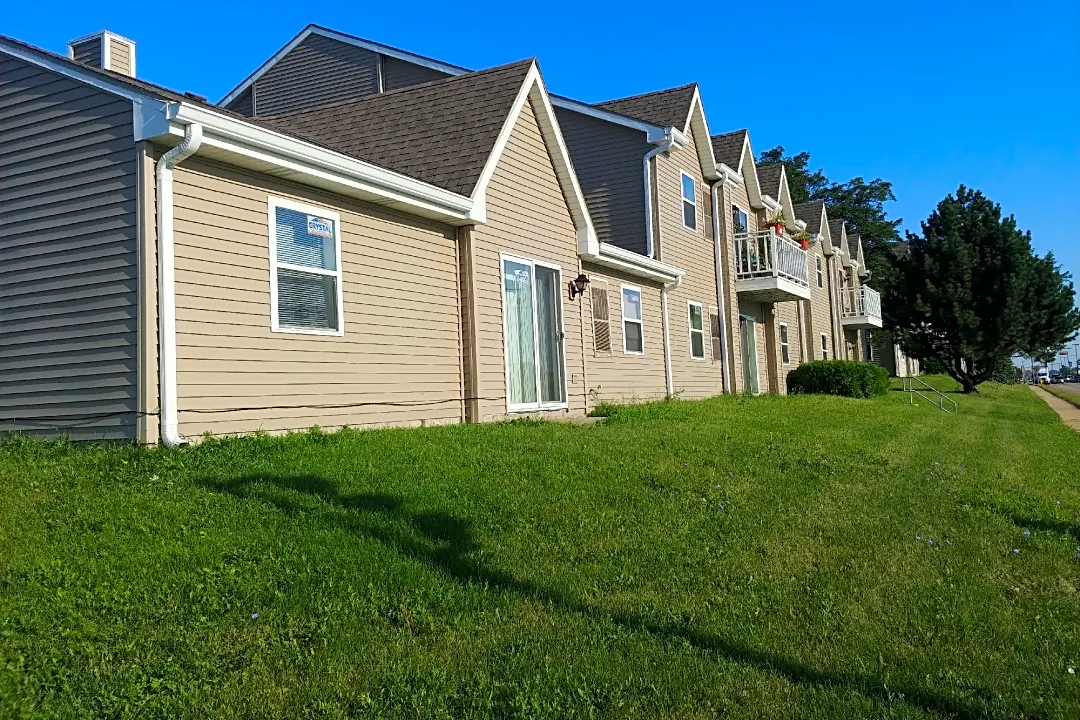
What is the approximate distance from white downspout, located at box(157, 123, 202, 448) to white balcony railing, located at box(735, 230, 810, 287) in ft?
57.4

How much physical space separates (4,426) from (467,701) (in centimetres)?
657

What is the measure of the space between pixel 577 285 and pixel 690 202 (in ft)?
26.0

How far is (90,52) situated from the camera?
11.7 m

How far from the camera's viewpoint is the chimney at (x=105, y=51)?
1157cm

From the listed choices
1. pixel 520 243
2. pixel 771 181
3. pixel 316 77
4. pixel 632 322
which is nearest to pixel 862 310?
pixel 771 181

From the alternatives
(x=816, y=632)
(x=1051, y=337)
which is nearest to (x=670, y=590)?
(x=816, y=632)

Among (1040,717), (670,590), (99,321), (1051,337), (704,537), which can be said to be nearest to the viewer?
(1040,717)

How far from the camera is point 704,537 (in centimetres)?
594

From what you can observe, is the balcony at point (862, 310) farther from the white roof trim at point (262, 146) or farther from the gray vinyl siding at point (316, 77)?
the white roof trim at point (262, 146)

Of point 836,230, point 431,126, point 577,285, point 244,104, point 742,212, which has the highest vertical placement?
point 836,230

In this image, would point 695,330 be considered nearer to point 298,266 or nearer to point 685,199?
point 685,199

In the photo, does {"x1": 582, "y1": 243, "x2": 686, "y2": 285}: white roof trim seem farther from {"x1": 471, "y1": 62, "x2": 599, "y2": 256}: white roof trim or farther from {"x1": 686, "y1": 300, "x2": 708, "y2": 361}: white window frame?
{"x1": 686, "y1": 300, "x2": 708, "y2": 361}: white window frame

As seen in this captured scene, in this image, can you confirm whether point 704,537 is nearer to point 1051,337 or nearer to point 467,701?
point 467,701

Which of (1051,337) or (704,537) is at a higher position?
(1051,337)
